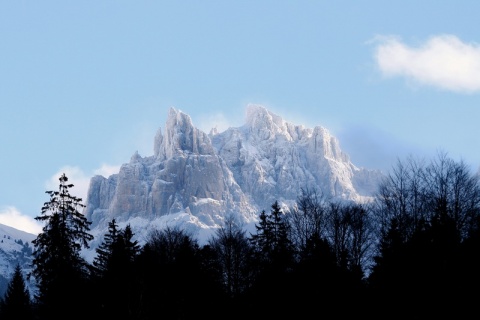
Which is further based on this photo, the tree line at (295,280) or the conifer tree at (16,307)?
the conifer tree at (16,307)

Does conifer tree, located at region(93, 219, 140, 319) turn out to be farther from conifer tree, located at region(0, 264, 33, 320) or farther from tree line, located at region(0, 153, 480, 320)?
conifer tree, located at region(0, 264, 33, 320)

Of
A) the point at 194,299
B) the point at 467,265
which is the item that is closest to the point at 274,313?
the point at 194,299

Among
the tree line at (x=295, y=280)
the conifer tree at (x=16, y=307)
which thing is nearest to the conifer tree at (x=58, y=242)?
the tree line at (x=295, y=280)

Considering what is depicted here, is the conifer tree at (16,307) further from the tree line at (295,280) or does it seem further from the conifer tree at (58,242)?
the conifer tree at (58,242)

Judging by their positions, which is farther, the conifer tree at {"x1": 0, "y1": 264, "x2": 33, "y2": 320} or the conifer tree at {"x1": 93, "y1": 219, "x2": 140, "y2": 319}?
the conifer tree at {"x1": 0, "y1": 264, "x2": 33, "y2": 320}

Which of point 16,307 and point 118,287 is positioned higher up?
point 16,307

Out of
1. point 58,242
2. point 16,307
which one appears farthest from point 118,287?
point 16,307

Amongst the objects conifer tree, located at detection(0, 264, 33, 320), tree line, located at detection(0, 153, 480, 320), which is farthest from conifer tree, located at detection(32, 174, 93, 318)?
conifer tree, located at detection(0, 264, 33, 320)

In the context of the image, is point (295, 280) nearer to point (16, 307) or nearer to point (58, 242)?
point (58, 242)

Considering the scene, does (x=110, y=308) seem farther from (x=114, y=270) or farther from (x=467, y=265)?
(x=467, y=265)

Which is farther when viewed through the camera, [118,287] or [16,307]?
[16,307]

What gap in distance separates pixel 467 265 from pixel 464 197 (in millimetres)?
22876

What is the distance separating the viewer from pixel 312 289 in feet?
129

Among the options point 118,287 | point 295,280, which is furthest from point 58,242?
point 295,280
